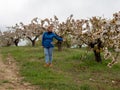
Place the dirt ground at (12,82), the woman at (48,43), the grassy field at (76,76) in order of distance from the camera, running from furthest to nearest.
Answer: the woman at (48,43), the grassy field at (76,76), the dirt ground at (12,82)

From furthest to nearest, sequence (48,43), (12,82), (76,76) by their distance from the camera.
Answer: (48,43) < (76,76) < (12,82)

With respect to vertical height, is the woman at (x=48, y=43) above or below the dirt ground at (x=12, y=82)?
above

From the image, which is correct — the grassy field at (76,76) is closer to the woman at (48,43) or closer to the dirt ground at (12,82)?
the dirt ground at (12,82)

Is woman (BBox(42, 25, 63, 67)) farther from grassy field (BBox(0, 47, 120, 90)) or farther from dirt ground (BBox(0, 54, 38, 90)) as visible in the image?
dirt ground (BBox(0, 54, 38, 90))

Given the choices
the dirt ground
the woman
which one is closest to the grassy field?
the dirt ground

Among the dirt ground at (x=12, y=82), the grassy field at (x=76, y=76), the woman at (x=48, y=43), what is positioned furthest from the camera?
the woman at (x=48, y=43)

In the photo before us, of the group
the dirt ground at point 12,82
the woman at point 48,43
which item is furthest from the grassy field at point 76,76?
the woman at point 48,43

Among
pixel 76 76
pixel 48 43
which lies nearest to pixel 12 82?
pixel 76 76

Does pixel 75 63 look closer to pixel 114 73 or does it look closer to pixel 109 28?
pixel 114 73

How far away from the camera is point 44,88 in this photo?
14.0m

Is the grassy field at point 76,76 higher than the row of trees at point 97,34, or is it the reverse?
the row of trees at point 97,34

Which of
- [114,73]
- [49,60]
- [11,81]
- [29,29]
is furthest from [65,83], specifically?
[29,29]

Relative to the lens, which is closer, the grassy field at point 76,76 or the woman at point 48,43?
the grassy field at point 76,76

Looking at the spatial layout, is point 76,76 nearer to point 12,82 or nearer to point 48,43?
point 12,82
